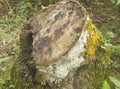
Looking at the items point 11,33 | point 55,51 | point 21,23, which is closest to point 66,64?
point 55,51

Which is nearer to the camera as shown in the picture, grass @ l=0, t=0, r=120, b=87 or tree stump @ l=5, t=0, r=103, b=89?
tree stump @ l=5, t=0, r=103, b=89

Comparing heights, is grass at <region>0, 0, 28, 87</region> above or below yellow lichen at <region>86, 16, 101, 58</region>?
below

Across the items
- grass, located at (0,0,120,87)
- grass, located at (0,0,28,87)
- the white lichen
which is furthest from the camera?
grass, located at (0,0,120,87)

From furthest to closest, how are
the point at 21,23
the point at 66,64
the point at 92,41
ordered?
1. the point at 21,23
2. the point at 92,41
3. the point at 66,64

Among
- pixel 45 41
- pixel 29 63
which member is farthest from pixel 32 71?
pixel 45 41

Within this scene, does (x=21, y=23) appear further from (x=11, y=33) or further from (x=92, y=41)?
(x=92, y=41)

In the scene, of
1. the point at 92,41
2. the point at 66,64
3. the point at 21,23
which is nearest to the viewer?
the point at 66,64

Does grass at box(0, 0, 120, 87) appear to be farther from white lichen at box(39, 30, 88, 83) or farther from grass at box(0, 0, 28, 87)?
white lichen at box(39, 30, 88, 83)

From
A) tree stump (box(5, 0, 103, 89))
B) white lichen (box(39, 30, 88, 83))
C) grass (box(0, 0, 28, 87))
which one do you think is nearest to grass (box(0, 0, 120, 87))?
grass (box(0, 0, 28, 87))

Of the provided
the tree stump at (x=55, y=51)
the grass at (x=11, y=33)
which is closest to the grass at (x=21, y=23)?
the grass at (x=11, y=33)
